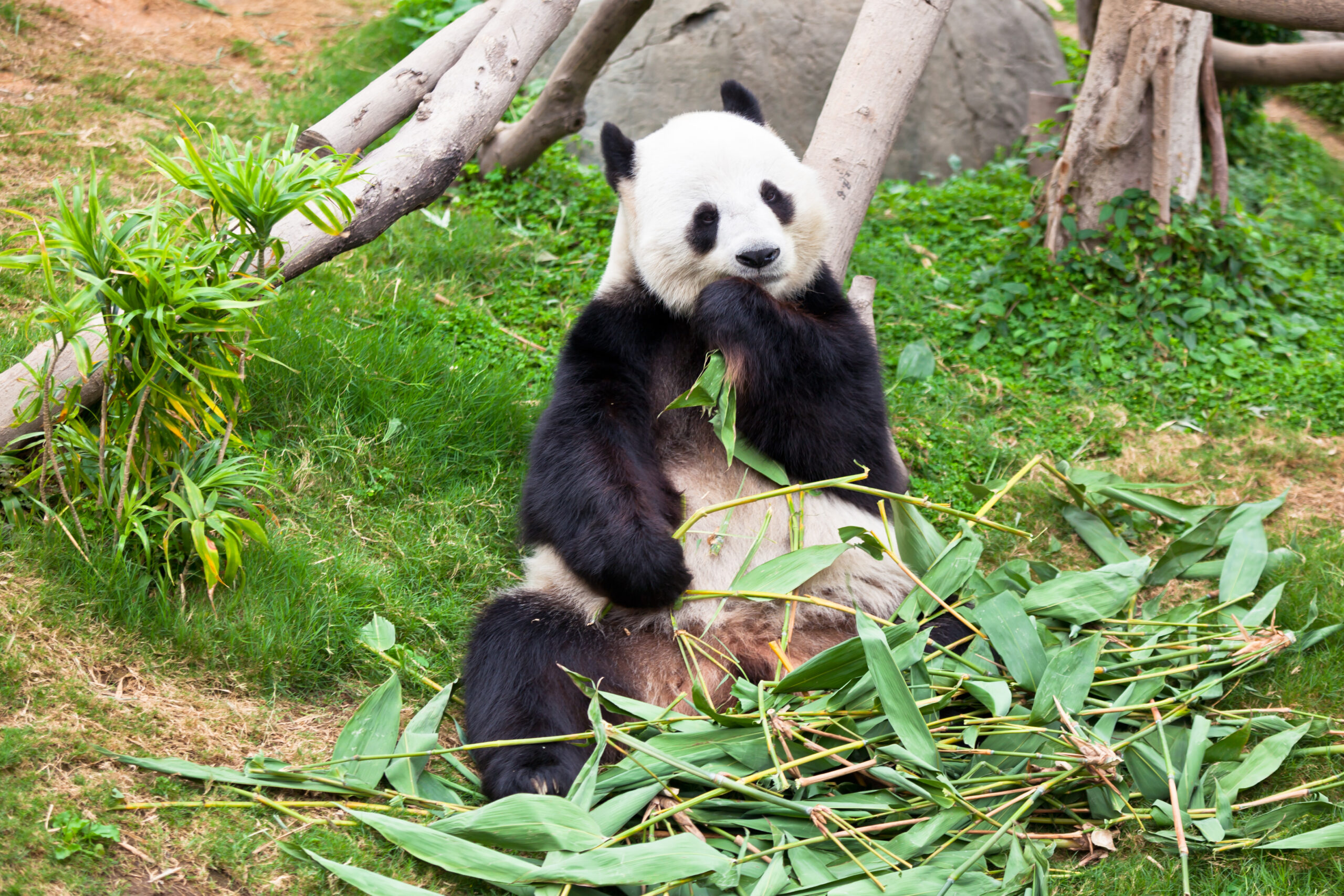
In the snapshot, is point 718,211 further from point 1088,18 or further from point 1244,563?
point 1088,18

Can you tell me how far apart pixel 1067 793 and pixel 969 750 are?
0.38 m

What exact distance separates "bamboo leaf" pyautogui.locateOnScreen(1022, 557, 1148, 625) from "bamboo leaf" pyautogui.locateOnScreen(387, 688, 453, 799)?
1.75 meters

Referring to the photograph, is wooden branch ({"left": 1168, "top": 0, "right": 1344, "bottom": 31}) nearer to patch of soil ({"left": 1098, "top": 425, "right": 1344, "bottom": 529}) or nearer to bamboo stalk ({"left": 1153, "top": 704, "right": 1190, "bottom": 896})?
patch of soil ({"left": 1098, "top": 425, "right": 1344, "bottom": 529})

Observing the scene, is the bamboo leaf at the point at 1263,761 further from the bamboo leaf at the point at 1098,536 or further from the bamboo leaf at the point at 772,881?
the bamboo leaf at the point at 772,881

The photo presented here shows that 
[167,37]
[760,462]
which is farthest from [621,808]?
[167,37]

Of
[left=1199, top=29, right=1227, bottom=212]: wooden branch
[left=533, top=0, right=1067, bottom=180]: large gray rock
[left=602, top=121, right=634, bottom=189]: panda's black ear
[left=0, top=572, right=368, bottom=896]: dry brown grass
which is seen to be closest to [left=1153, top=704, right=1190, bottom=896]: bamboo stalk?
[left=0, top=572, right=368, bottom=896]: dry brown grass

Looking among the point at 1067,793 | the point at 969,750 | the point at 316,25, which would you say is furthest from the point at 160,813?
the point at 316,25

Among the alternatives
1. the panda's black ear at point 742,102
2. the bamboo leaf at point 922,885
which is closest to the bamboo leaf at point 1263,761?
the bamboo leaf at point 922,885

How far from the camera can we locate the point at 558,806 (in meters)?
2.43

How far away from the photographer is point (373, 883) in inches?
91.3

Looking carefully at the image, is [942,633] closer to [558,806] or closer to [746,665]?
[746,665]

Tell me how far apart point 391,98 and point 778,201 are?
58.1 inches

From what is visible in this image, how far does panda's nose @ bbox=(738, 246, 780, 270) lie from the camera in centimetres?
309

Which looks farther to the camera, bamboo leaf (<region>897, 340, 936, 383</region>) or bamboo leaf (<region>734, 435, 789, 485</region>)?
bamboo leaf (<region>897, 340, 936, 383</region>)
